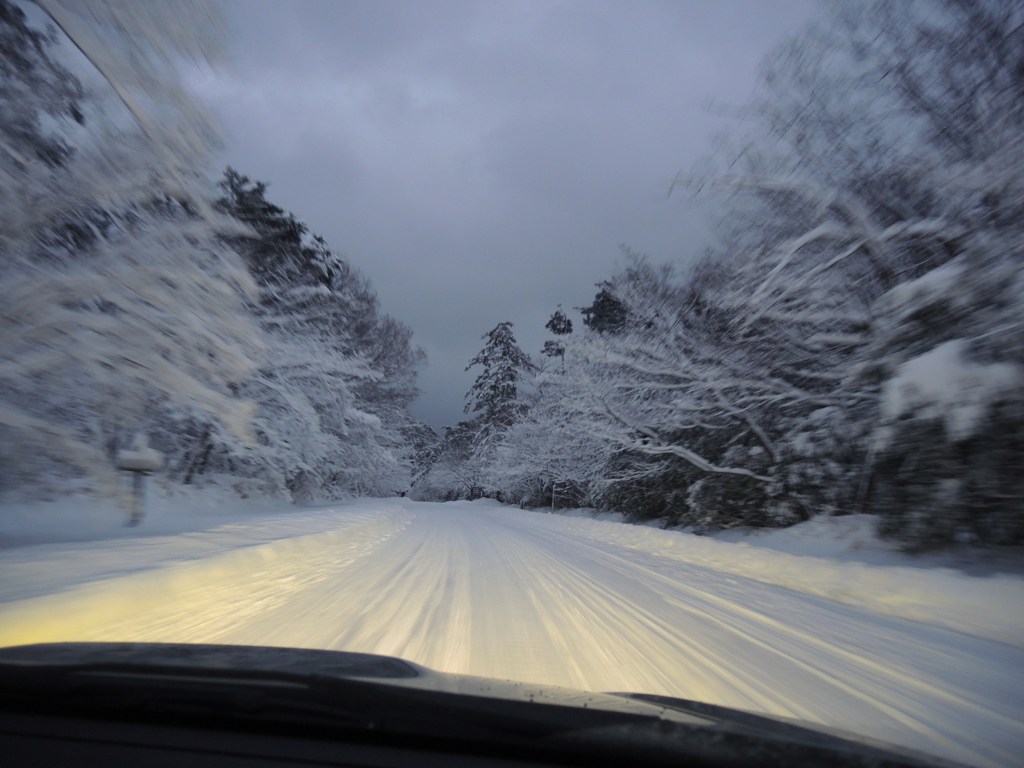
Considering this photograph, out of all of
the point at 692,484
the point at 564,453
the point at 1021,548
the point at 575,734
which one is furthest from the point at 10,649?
the point at 564,453

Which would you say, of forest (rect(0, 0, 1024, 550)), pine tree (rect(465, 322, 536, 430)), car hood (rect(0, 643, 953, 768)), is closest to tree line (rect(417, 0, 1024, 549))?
forest (rect(0, 0, 1024, 550))

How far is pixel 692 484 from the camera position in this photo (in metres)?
14.4

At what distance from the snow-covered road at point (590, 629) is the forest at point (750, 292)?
176cm

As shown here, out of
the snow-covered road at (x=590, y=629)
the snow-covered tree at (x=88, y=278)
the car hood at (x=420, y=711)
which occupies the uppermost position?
the snow-covered tree at (x=88, y=278)

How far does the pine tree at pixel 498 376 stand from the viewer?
42.9 m

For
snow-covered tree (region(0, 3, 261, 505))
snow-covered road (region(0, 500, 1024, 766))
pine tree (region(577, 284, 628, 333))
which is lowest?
snow-covered road (region(0, 500, 1024, 766))

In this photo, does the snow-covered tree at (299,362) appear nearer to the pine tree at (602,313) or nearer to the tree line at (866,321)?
the tree line at (866,321)

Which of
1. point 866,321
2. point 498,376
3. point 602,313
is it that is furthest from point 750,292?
point 498,376

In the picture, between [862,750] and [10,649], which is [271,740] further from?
[862,750]

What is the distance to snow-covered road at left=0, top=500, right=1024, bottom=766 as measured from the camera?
3.15 metres

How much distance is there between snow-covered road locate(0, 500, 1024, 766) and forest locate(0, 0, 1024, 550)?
1.76 m

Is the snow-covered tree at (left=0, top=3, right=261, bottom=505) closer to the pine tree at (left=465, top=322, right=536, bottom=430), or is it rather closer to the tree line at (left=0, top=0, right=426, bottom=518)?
the tree line at (left=0, top=0, right=426, bottom=518)

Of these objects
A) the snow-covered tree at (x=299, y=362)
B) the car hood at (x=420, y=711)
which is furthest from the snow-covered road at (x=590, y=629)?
the snow-covered tree at (x=299, y=362)

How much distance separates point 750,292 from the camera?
10039 mm
